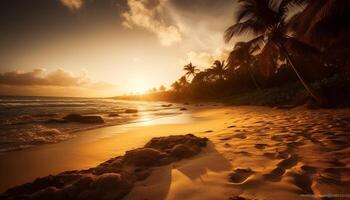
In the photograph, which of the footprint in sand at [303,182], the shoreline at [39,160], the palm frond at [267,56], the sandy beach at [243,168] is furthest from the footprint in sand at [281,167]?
the palm frond at [267,56]

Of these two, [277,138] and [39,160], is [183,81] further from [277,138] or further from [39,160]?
[39,160]

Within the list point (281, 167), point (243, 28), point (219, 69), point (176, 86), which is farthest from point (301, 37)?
point (176, 86)

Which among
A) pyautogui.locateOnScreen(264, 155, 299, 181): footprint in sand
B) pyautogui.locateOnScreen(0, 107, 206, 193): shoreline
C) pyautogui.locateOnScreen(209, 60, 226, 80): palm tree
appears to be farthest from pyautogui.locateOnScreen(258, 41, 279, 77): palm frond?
pyautogui.locateOnScreen(209, 60, 226, 80): palm tree

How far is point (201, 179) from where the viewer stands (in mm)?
2822

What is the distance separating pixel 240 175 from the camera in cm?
283

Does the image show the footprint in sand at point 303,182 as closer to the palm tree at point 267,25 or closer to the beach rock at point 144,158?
the beach rock at point 144,158

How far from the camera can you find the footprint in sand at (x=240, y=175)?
2.69 metres

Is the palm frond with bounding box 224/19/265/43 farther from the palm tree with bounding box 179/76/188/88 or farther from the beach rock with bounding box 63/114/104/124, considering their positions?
the palm tree with bounding box 179/76/188/88

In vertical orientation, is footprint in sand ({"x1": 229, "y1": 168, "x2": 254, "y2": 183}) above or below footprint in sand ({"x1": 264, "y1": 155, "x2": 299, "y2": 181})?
below

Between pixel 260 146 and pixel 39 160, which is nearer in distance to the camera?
pixel 260 146

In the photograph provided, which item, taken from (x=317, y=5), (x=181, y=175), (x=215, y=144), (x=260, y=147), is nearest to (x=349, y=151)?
(x=260, y=147)

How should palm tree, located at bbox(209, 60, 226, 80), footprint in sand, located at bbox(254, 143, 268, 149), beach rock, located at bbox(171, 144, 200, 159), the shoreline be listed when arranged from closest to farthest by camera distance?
the shoreline < beach rock, located at bbox(171, 144, 200, 159) < footprint in sand, located at bbox(254, 143, 268, 149) < palm tree, located at bbox(209, 60, 226, 80)

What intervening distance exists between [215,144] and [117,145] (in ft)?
9.76

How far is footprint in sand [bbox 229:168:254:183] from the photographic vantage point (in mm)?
2688
